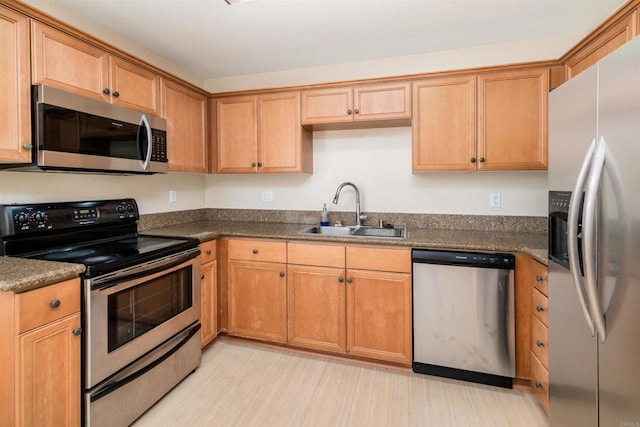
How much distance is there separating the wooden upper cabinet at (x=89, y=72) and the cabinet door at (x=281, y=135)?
33.5 inches

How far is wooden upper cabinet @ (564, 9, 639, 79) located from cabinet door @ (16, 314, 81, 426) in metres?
2.94

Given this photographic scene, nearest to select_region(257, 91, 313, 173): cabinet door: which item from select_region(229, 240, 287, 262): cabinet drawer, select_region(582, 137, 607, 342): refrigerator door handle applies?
select_region(229, 240, 287, 262): cabinet drawer

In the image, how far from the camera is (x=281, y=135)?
281 centimetres

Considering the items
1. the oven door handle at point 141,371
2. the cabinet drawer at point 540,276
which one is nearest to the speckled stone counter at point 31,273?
the oven door handle at point 141,371

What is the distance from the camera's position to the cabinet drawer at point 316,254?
2348 mm

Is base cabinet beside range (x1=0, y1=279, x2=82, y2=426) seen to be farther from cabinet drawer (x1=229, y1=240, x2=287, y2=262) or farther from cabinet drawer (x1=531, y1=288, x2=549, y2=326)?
cabinet drawer (x1=531, y1=288, x2=549, y2=326)

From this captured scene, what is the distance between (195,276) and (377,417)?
145 cm

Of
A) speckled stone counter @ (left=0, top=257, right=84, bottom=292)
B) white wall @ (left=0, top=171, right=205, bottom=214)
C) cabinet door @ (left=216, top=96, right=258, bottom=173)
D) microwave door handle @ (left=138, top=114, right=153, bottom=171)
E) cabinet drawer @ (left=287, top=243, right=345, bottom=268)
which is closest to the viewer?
speckled stone counter @ (left=0, top=257, right=84, bottom=292)

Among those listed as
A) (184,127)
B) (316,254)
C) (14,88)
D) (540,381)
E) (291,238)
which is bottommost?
(540,381)

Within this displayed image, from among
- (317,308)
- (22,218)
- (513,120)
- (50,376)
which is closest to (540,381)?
(317,308)

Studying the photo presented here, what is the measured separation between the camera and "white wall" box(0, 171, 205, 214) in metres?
1.83

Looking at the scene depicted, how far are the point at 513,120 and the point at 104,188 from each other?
116 inches

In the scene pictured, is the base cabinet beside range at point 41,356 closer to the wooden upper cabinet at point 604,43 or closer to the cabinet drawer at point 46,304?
the cabinet drawer at point 46,304

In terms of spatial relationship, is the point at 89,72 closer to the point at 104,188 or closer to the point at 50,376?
the point at 104,188
